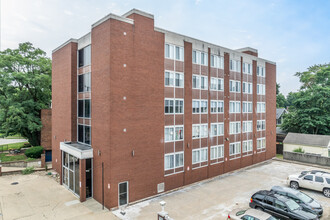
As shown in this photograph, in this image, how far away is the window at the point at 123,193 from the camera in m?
15.8

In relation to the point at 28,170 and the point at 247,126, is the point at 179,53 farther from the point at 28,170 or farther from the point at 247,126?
the point at 28,170

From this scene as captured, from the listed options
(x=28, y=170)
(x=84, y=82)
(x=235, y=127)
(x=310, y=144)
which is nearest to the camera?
(x=84, y=82)

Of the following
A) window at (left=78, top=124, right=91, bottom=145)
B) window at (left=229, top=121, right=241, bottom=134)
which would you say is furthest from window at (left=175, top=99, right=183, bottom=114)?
window at (left=229, top=121, right=241, bottom=134)

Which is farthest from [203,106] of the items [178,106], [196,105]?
[178,106]

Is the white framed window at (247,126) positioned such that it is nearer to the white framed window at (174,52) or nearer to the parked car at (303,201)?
the parked car at (303,201)

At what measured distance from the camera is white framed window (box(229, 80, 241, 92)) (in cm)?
2477

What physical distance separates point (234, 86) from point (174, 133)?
34.4 ft

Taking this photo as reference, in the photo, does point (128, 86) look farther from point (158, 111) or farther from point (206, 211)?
point (206, 211)

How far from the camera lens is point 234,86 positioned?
993 inches

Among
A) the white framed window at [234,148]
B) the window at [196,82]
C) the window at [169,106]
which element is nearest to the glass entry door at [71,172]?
the window at [169,106]

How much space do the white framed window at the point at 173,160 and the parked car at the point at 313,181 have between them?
10020 mm

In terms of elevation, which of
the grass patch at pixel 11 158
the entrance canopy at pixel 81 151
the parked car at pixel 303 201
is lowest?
the grass patch at pixel 11 158

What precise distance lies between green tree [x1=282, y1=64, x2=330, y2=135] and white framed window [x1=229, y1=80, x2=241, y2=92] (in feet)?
57.4

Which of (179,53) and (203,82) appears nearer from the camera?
(179,53)
